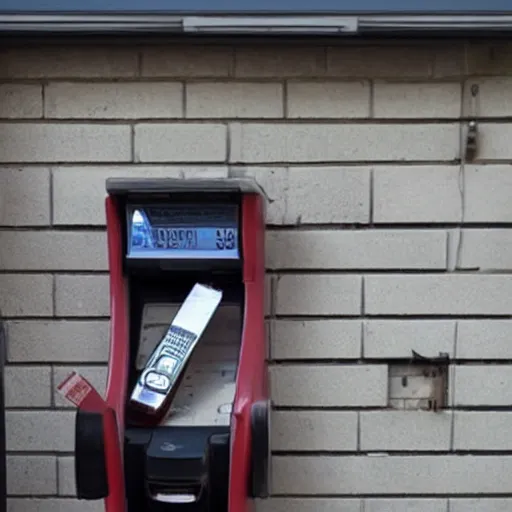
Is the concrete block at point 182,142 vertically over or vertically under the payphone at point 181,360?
over

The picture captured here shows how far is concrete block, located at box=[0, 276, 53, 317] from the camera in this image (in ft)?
10.3

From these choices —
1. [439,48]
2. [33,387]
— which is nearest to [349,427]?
[33,387]

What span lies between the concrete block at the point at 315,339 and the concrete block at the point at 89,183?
69 cm

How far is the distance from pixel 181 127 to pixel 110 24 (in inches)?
18.9

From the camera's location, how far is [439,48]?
3.06 m

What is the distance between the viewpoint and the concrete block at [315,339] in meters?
3.13

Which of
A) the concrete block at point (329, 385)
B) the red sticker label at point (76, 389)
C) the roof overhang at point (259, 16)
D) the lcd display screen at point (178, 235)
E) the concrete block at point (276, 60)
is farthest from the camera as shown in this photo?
the concrete block at point (329, 385)

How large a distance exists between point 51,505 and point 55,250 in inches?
43.0

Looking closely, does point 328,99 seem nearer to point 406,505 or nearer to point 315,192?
point 315,192

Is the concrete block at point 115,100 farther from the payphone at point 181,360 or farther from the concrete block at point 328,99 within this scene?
the payphone at point 181,360

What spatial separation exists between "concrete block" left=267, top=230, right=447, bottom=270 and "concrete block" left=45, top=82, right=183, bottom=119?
26.7 inches

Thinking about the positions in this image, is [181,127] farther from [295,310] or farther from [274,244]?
[295,310]

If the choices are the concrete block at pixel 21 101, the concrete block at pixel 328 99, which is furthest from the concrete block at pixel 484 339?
the concrete block at pixel 21 101

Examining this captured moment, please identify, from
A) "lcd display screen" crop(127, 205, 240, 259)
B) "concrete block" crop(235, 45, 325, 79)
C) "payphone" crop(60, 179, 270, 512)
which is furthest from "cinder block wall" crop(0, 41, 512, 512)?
"lcd display screen" crop(127, 205, 240, 259)
